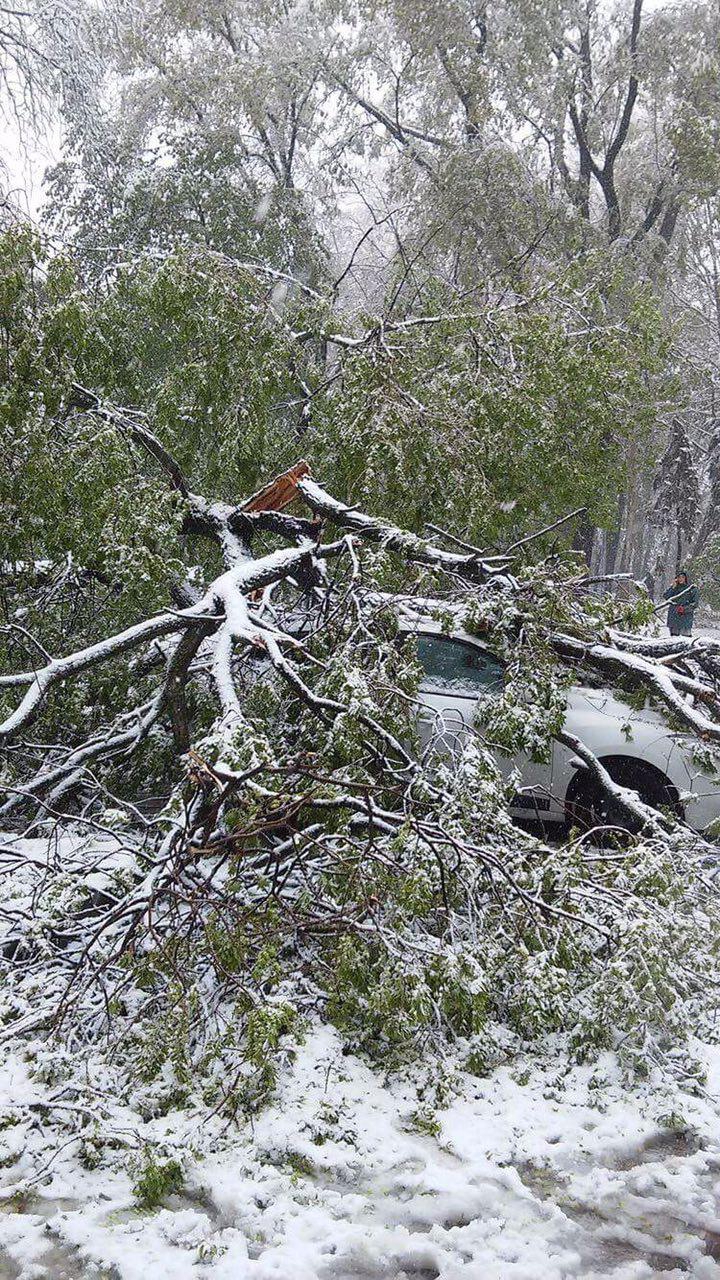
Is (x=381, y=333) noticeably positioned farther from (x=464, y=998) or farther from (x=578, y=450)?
(x=464, y=998)

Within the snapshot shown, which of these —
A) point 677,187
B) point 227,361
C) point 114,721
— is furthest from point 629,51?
point 114,721

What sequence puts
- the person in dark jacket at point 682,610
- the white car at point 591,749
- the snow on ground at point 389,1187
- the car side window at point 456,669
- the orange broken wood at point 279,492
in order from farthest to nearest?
the person in dark jacket at point 682,610 → the orange broken wood at point 279,492 → the car side window at point 456,669 → the white car at point 591,749 → the snow on ground at point 389,1187

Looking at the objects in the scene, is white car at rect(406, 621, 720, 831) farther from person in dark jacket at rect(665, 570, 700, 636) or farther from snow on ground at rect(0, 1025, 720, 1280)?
person in dark jacket at rect(665, 570, 700, 636)

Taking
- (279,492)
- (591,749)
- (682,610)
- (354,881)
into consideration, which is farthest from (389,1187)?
(682,610)

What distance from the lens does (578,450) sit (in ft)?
25.1

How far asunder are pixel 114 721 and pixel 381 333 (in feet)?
11.0

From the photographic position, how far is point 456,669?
5.38 m

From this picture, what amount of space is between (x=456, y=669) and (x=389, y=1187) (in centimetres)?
322

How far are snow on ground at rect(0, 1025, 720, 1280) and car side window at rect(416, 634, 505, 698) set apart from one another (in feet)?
8.27

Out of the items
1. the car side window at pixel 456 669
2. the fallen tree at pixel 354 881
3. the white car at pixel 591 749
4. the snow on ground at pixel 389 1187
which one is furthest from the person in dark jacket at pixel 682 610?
the snow on ground at pixel 389 1187

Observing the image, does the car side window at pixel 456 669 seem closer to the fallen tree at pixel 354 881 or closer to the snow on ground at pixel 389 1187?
the fallen tree at pixel 354 881

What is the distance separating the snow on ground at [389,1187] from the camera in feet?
7.23

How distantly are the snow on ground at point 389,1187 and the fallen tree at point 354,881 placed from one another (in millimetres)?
187

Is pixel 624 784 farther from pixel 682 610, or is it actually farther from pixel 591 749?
pixel 682 610
